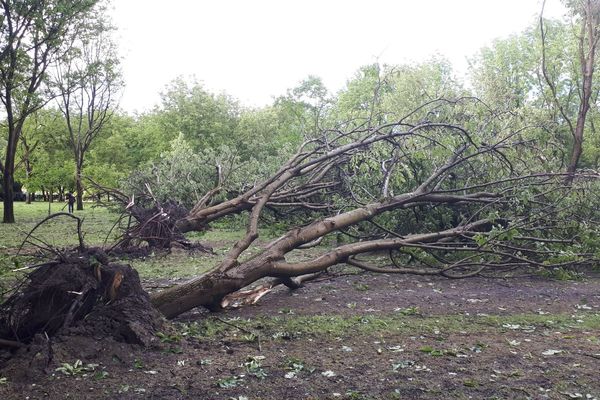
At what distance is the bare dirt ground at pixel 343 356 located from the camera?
9.77 ft

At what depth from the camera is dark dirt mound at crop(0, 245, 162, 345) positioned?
3465 millimetres

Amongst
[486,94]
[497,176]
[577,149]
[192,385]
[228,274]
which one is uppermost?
[486,94]

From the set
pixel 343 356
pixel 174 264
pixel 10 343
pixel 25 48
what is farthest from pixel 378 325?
pixel 25 48

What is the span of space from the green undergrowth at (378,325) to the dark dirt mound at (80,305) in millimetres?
452

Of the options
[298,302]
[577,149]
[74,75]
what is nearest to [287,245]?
[298,302]

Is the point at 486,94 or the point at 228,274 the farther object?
the point at 486,94

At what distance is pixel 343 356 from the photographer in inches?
140

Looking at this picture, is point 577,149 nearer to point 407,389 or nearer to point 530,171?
point 530,171

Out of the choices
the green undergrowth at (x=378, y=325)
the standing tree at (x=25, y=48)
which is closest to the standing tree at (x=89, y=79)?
the standing tree at (x=25, y=48)

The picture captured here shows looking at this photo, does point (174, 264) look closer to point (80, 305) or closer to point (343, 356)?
point (80, 305)

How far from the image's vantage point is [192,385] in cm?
307

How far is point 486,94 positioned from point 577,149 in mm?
8377

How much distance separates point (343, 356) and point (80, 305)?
1709 millimetres

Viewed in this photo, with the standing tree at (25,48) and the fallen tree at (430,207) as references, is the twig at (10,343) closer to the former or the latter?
the fallen tree at (430,207)
